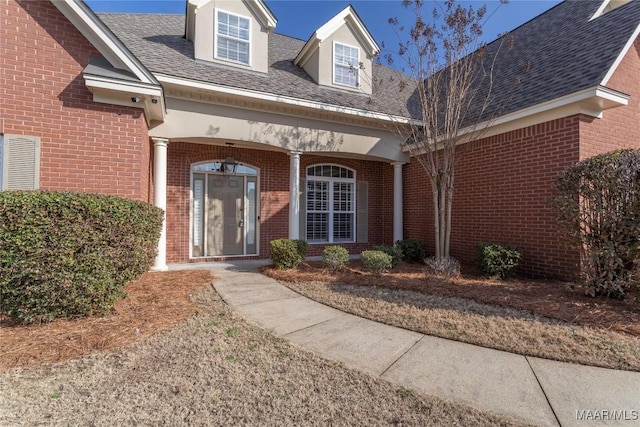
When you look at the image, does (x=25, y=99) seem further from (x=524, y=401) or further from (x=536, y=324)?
(x=536, y=324)

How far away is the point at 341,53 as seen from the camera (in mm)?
9555

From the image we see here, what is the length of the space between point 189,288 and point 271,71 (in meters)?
6.57

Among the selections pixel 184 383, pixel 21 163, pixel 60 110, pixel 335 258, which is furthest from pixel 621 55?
pixel 21 163

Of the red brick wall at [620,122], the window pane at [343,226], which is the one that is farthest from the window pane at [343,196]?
the red brick wall at [620,122]

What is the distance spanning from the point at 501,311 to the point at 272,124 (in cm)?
629

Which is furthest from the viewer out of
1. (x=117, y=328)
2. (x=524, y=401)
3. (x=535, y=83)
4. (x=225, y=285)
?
(x=535, y=83)

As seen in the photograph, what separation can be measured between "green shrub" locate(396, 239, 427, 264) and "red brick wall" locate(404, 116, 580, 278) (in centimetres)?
50

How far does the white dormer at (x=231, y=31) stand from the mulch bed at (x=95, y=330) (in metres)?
6.21

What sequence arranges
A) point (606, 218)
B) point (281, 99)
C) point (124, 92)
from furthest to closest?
point (281, 99) < point (124, 92) < point (606, 218)

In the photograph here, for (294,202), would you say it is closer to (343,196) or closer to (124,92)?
(343,196)

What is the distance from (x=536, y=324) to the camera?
3736 millimetres

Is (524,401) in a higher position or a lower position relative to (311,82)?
lower

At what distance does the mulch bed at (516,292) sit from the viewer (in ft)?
12.8

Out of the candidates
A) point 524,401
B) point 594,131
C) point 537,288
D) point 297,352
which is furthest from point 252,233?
point 594,131
